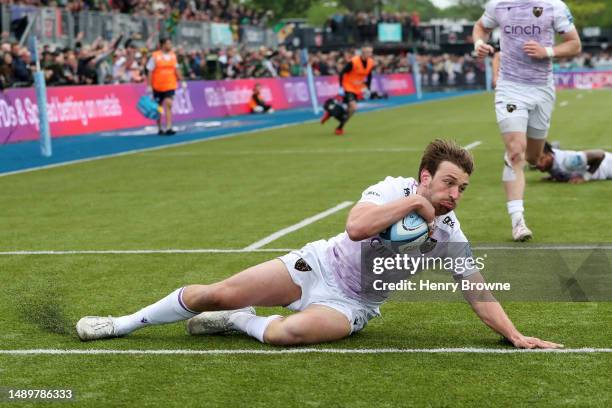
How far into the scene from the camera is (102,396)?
5199mm

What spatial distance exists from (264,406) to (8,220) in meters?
7.77

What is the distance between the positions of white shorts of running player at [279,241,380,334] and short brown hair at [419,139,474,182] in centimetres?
87

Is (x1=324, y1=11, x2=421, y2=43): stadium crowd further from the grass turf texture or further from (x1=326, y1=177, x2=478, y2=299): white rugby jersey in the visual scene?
(x1=326, y1=177, x2=478, y2=299): white rugby jersey

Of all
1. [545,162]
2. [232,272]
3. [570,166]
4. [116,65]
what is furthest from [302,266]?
[116,65]

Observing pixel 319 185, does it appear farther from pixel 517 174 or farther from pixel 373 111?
pixel 373 111

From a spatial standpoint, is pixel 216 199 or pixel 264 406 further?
pixel 216 199

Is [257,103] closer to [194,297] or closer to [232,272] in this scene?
[232,272]

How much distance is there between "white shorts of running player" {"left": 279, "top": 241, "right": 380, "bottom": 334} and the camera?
6.24 metres

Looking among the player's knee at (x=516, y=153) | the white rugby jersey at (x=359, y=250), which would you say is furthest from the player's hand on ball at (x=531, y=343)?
the player's knee at (x=516, y=153)

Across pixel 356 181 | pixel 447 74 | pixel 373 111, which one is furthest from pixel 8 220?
pixel 447 74

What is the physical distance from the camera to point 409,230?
5633mm

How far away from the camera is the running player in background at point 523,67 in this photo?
10102 mm

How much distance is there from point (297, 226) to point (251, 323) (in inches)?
191

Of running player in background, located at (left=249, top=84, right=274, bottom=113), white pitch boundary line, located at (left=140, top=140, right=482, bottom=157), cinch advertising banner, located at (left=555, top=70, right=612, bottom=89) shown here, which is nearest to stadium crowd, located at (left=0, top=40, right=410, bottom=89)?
running player in background, located at (left=249, top=84, right=274, bottom=113)
